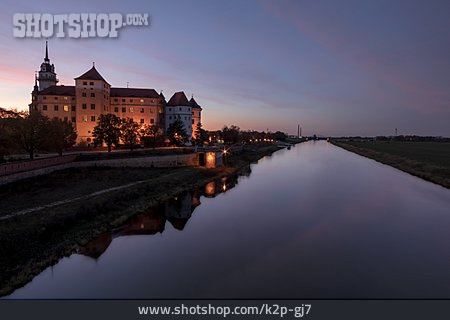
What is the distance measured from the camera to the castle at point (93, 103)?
1927 inches

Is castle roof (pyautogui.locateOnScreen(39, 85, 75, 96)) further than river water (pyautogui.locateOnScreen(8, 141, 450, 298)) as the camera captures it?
Yes

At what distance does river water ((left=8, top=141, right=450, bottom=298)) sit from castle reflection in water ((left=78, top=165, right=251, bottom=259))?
75 mm

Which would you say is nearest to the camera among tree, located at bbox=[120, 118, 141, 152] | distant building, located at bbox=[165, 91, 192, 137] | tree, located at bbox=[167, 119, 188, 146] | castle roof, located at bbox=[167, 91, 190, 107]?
tree, located at bbox=[120, 118, 141, 152]

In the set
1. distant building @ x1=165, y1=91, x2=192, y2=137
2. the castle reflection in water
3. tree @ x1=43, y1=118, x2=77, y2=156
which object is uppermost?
distant building @ x1=165, y1=91, x2=192, y2=137

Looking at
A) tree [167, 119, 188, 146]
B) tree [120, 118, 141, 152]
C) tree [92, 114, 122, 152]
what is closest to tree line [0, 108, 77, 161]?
tree [92, 114, 122, 152]

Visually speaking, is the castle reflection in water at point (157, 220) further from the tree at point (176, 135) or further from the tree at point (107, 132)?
the tree at point (176, 135)

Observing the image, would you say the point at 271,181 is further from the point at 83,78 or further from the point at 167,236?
the point at 83,78

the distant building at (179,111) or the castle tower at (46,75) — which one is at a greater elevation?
the castle tower at (46,75)

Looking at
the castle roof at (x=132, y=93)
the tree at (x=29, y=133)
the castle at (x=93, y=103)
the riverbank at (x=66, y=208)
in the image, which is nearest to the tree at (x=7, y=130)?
A: the tree at (x=29, y=133)

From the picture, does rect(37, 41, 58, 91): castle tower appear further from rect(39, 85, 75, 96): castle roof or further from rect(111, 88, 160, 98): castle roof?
rect(111, 88, 160, 98): castle roof

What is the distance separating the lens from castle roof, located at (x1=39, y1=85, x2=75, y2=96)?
4988 centimetres

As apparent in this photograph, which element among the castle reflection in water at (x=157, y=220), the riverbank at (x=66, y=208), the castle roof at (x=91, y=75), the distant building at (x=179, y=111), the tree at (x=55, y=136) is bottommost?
the castle reflection in water at (x=157, y=220)

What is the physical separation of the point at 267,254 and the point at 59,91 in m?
51.5

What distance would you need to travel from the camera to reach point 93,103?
1939 inches
